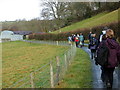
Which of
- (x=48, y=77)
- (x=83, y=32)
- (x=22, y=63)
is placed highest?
(x=83, y=32)

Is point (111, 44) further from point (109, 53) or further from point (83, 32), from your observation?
point (83, 32)

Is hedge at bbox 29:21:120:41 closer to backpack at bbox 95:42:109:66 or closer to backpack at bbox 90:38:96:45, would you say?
backpack at bbox 90:38:96:45

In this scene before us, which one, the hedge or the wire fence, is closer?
the wire fence

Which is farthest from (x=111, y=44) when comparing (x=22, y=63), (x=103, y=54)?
(x=22, y=63)

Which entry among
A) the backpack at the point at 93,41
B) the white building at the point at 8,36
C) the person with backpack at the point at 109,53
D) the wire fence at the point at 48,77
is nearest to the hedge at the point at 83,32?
the backpack at the point at 93,41

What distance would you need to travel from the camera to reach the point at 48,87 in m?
6.74

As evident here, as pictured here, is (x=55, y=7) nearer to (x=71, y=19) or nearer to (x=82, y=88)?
(x=71, y=19)

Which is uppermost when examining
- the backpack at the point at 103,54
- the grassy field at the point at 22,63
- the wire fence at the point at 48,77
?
the backpack at the point at 103,54

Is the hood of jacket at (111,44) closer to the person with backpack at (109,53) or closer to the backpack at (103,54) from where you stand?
the person with backpack at (109,53)

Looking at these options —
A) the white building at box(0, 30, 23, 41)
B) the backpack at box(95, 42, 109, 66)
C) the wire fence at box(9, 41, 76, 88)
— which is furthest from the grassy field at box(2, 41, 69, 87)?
the white building at box(0, 30, 23, 41)

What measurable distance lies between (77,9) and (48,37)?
70.9 feet

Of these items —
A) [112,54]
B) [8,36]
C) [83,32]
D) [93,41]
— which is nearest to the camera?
[112,54]

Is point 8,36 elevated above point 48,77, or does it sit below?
above

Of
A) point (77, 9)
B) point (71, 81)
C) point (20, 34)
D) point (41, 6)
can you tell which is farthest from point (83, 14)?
point (71, 81)
